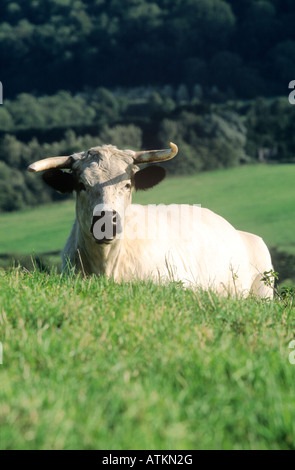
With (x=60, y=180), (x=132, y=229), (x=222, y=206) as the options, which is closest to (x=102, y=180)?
(x=60, y=180)

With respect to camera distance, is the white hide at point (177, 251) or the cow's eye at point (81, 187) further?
the white hide at point (177, 251)

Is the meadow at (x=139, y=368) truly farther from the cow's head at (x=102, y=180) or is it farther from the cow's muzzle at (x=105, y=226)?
the cow's head at (x=102, y=180)

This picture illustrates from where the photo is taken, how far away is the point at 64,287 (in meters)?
5.17

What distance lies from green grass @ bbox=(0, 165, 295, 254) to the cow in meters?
55.1

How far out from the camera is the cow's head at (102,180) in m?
7.12

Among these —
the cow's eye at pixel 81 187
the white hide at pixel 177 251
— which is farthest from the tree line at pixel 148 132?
the cow's eye at pixel 81 187

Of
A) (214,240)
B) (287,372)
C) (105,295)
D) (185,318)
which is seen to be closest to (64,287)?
(105,295)

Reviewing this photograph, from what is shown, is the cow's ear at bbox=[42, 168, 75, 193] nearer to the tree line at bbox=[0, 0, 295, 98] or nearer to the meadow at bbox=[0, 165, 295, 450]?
the meadow at bbox=[0, 165, 295, 450]

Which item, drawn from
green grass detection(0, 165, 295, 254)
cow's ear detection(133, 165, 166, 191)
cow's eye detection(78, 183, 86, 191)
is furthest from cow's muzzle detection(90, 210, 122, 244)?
green grass detection(0, 165, 295, 254)

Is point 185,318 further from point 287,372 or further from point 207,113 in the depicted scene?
point 207,113

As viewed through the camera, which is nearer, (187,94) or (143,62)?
(187,94)

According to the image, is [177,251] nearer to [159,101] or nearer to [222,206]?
[222,206]

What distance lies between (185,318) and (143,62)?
132 meters

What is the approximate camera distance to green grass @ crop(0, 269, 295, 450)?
2908mm
